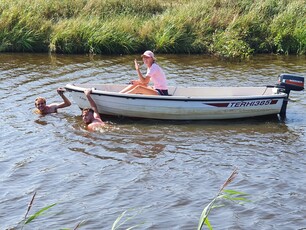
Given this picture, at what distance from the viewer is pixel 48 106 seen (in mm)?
14758

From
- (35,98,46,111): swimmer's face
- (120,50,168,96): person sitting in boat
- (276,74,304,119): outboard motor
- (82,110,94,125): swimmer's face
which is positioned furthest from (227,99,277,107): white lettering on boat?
(35,98,46,111): swimmer's face

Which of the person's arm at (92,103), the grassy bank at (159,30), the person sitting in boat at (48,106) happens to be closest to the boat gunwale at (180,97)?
the person's arm at (92,103)

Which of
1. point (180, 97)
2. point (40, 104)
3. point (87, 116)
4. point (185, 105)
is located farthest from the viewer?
point (40, 104)

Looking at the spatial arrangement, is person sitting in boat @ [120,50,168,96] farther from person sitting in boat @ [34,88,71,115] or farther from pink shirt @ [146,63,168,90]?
person sitting in boat @ [34,88,71,115]

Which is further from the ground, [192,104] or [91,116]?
[192,104]

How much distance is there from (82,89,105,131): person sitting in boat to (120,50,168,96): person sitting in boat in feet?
2.45

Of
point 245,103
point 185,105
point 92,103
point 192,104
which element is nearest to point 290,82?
point 245,103

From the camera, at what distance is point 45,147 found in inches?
490

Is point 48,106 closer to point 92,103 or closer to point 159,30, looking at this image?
point 92,103

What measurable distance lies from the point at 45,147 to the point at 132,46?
9.77 meters

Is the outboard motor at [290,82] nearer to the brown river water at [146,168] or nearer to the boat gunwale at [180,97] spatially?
the boat gunwale at [180,97]

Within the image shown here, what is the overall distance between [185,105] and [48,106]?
10.5ft

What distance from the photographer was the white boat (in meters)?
13.9

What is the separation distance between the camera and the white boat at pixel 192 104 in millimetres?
13852
